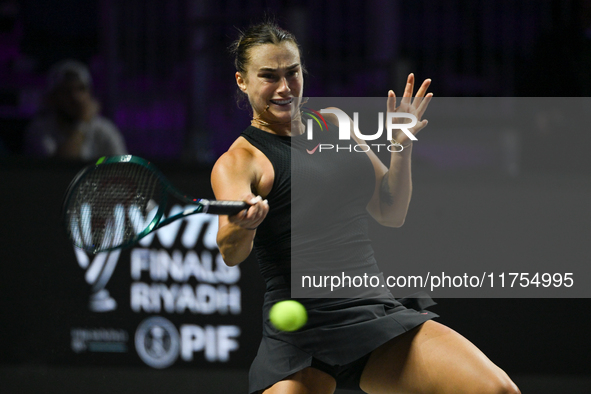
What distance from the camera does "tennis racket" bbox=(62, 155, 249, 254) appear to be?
6.26 ft

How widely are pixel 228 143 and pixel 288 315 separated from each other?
240 centimetres

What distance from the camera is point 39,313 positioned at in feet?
10.6

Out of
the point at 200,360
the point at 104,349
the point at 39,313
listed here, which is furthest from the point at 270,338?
the point at 39,313

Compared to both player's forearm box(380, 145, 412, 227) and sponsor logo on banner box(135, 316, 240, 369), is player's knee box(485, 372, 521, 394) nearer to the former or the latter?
player's forearm box(380, 145, 412, 227)

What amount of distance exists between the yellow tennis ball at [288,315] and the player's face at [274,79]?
1.77ft

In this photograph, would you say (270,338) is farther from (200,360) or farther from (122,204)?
(200,360)

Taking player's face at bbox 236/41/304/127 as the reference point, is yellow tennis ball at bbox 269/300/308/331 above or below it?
below

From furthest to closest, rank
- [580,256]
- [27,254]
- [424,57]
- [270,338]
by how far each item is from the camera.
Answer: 1. [424,57]
2. [27,254]
3. [580,256]
4. [270,338]

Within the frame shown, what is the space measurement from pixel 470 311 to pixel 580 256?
1.84 feet

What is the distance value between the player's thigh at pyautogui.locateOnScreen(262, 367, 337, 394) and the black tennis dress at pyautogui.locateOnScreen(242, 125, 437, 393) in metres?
0.02

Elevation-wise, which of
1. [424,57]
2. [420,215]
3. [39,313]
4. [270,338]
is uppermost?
[424,57]

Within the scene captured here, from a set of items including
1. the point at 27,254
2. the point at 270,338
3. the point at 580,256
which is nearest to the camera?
the point at 270,338

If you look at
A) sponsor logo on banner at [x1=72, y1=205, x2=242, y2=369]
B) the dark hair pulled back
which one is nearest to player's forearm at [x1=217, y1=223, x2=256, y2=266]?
the dark hair pulled back

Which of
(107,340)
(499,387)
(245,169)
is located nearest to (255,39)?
(245,169)
